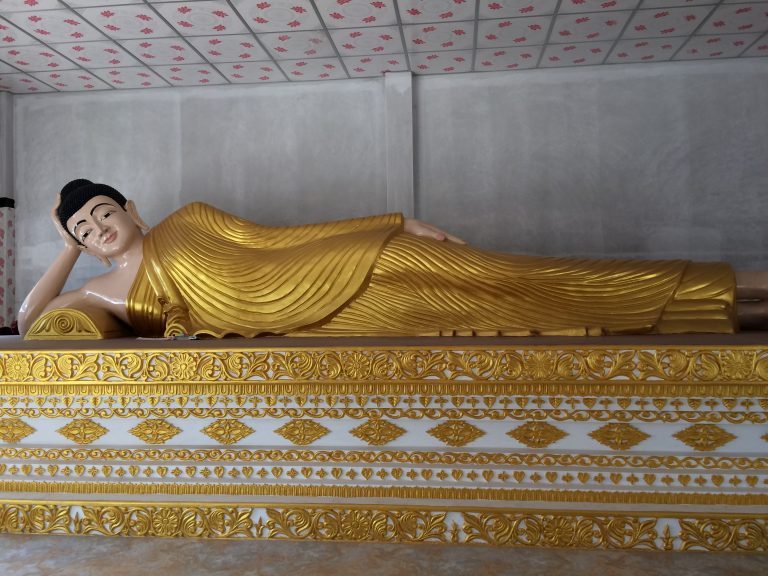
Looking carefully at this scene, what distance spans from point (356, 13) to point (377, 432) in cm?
247

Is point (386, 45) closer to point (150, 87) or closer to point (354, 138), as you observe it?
point (354, 138)

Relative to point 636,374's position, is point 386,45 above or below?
above

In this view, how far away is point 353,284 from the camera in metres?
2.22

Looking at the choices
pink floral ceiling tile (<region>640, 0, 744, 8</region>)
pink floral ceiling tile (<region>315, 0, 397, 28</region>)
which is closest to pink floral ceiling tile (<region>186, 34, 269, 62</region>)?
pink floral ceiling tile (<region>315, 0, 397, 28</region>)

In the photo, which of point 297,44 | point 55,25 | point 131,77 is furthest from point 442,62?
point 55,25

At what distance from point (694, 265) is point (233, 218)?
2017mm

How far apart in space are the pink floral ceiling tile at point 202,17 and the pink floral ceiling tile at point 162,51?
0.60 ft

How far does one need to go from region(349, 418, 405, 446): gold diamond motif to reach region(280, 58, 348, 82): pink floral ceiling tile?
110 inches

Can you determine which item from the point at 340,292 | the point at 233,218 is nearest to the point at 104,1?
the point at 233,218

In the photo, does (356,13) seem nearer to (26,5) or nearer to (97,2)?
(97,2)

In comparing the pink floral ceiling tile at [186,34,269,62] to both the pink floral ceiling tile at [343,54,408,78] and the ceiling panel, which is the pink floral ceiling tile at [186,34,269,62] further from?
the pink floral ceiling tile at [343,54,408,78]

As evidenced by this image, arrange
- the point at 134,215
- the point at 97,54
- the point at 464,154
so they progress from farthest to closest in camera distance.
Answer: the point at 464,154 < the point at 97,54 < the point at 134,215

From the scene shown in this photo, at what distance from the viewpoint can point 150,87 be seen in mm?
4062

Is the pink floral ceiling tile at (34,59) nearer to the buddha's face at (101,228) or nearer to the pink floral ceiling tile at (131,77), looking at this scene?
the pink floral ceiling tile at (131,77)
